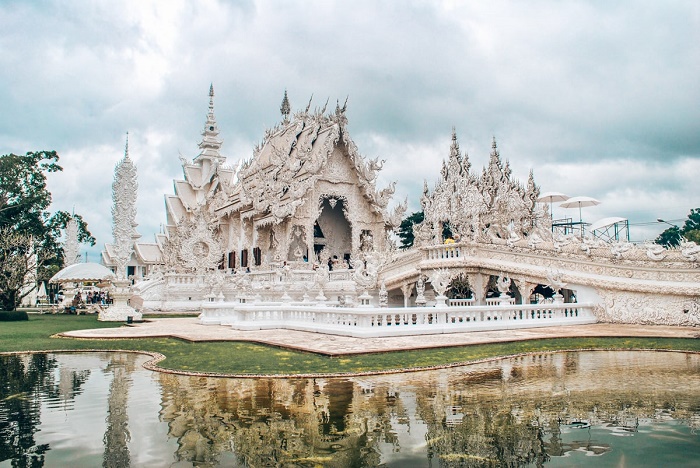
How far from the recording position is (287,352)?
862 cm

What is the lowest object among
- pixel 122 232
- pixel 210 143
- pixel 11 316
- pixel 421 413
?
pixel 421 413

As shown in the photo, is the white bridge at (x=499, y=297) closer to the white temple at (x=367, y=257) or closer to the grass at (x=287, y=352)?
the white temple at (x=367, y=257)

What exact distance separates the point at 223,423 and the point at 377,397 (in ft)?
5.07

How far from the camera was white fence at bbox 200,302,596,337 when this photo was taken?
10914mm

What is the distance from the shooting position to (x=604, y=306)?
578 inches

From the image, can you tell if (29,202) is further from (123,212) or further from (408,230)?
(408,230)

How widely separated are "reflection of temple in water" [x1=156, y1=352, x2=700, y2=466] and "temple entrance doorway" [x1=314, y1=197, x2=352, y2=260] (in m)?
22.9

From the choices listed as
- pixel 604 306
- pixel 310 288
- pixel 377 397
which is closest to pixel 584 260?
pixel 604 306

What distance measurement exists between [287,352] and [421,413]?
4.39 meters

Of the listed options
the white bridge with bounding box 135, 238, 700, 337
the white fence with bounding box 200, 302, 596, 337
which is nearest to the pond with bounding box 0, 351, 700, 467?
the white fence with bounding box 200, 302, 596, 337

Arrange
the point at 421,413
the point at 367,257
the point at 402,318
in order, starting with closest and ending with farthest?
the point at 421,413 → the point at 402,318 → the point at 367,257

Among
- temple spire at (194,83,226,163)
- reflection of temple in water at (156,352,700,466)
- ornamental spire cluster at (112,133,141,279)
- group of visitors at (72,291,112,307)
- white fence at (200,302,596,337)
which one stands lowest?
reflection of temple in water at (156,352,700,466)

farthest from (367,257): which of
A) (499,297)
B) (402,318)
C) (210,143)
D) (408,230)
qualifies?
(210,143)

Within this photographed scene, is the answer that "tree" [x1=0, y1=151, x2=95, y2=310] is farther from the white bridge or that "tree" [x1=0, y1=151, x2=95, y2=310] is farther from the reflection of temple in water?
the reflection of temple in water
